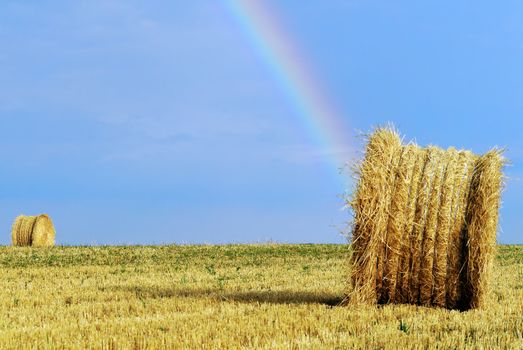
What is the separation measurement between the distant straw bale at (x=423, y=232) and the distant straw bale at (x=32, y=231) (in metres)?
20.4

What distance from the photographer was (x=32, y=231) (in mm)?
27984

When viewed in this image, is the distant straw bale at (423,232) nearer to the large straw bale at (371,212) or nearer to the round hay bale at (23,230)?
the large straw bale at (371,212)

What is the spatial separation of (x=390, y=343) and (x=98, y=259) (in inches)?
638

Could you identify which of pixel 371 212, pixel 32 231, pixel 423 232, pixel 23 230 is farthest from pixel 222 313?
pixel 23 230

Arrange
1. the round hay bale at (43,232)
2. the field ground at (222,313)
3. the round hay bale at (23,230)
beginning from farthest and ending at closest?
the round hay bale at (23,230) → the round hay bale at (43,232) → the field ground at (222,313)

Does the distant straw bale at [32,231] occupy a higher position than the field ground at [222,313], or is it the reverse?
the distant straw bale at [32,231]

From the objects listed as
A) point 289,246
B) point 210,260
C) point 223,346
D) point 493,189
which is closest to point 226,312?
point 223,346

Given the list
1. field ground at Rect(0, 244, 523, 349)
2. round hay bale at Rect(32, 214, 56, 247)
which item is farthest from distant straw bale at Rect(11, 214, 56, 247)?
field ground at Rect(0, 244, 523, 349)

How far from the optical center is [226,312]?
9594 mm

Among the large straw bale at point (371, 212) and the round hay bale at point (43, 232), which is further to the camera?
the round hay bale at point (43, 232)

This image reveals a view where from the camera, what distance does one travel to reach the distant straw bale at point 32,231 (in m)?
27.9

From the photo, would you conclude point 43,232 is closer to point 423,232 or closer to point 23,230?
point 23,230

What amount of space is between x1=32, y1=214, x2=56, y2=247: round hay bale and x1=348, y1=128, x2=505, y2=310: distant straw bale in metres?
20.4

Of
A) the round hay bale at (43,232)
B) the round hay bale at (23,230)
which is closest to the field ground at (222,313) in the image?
the round hay bale at (43,232)
